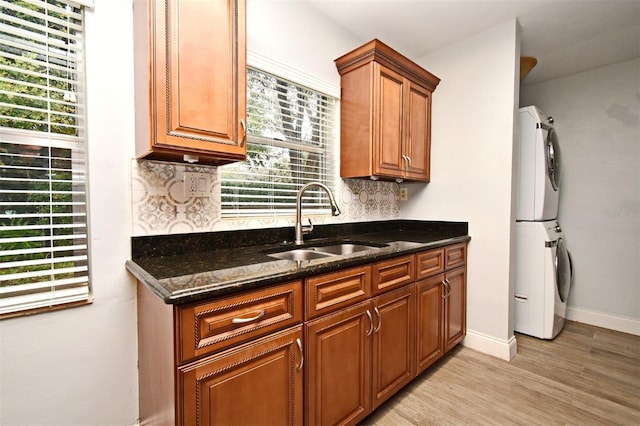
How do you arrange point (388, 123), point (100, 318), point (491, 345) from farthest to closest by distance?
point (491, 345) → point (388, 123) → point (100, 318)

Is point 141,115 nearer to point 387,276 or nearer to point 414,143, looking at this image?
point 387,276

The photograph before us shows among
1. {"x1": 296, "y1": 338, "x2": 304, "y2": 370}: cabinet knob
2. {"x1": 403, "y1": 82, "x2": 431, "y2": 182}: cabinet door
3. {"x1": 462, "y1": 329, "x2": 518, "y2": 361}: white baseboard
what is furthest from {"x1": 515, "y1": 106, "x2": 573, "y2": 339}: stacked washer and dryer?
{"x1": 296, "y1": 338, "x2": 304, "y2": 370}: cabinet knob

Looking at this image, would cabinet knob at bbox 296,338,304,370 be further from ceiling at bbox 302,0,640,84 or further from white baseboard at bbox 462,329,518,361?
ceiling at bbox 302,0,640,84

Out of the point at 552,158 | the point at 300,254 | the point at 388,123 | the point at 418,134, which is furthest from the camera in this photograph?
the point at 552,158

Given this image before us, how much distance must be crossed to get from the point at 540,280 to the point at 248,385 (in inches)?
102

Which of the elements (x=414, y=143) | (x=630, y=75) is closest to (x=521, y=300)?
(x=414, y=143)

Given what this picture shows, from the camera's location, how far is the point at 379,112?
207 centimetres

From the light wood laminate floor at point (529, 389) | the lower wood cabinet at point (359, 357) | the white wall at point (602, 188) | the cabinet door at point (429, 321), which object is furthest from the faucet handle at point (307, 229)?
the white wall at point (602, 188)

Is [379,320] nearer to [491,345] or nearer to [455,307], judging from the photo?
[455,307]

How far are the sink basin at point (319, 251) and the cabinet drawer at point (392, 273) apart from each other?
0.22 metres

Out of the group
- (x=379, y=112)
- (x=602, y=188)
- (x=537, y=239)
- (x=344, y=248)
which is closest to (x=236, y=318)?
(x=344, y=248)

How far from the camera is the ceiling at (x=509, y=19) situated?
6.57 ft

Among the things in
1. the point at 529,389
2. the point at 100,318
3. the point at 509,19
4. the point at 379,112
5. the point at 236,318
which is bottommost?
the point at 529,389

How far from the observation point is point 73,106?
4.13ft
